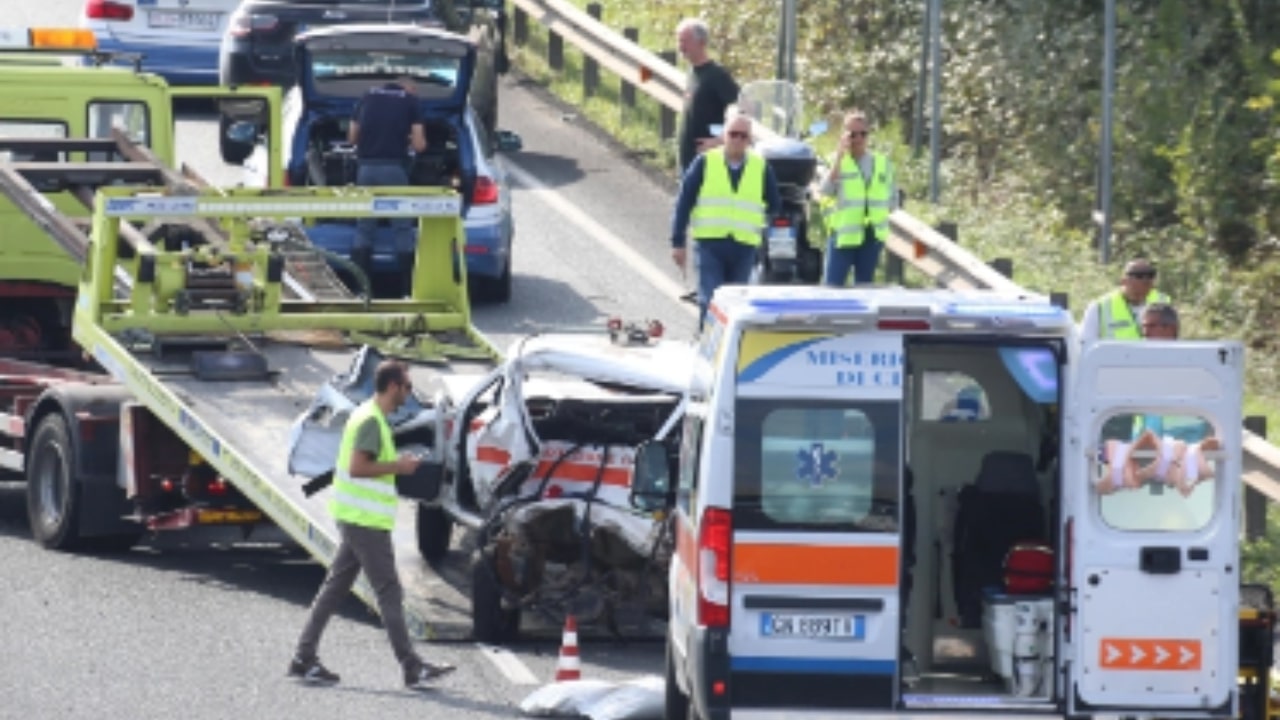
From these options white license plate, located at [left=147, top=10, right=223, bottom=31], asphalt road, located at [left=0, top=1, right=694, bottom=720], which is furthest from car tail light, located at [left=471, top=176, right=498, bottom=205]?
white license plate, located at [left=147, top=10, right=223, bottom=31]

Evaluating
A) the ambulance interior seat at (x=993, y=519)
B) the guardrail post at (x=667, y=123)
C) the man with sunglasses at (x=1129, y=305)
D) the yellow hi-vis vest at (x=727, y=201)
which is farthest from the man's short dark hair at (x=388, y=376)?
the guardrail post at (x=667, y=123)

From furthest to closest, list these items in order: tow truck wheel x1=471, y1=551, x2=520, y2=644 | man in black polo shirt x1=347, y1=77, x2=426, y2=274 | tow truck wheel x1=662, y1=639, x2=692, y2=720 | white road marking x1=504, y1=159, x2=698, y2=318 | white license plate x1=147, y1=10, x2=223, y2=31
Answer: white license plate x1=147, y1=10, x2=223, y2=31 < white road marking x1=504, y1=159, x2=698, y2=318 < man in black polo shirt x1=347, y1=77, x2=426, y2=274 < tow truck wheel x1=471, y1=551, x2=520, y2=644 < tow truck wheel x1=662, y1=639, x2=692, y2=720

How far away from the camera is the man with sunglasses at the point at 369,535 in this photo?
1248 cm

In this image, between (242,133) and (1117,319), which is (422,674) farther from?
(242,133)

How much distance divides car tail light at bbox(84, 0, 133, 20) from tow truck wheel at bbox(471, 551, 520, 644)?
1367 cm

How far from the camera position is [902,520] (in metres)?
10.1

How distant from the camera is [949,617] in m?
10.8

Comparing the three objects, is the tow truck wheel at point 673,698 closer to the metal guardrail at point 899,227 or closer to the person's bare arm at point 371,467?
the person's bare arm at point 371,467

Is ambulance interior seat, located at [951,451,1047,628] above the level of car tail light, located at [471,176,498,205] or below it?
below

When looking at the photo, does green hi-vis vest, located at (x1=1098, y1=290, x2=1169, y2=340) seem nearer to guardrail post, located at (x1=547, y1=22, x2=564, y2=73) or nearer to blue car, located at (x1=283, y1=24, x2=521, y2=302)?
blue car, located at (x1=283, y1=24, x2=521, y2=302)

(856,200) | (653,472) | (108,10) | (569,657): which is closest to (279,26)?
(108,10)

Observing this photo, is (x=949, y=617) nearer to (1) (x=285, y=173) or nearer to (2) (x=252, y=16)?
(1) (x=285, y=173)

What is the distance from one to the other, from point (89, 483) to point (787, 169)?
550 centimetres

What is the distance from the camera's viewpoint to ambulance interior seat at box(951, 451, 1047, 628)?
34.4ft
